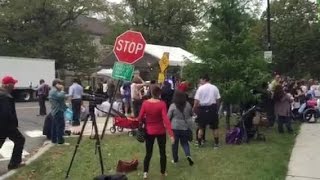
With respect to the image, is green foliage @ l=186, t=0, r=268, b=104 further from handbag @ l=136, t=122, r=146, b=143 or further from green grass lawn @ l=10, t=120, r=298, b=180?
handbag @ l=136, t=122, r=146, b=143

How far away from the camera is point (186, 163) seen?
11.1 metres

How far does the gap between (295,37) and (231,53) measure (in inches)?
1329

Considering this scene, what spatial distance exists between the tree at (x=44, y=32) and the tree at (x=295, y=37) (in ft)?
73.4

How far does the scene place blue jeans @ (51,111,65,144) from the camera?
46.1 feet

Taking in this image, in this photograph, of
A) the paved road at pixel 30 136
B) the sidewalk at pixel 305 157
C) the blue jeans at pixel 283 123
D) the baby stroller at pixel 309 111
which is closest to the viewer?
the sidewalk at pixel 305 157

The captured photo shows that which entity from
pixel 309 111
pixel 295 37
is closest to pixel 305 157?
pixel 309 111

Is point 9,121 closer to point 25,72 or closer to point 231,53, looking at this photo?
point 231,53

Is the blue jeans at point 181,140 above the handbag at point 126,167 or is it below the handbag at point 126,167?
above

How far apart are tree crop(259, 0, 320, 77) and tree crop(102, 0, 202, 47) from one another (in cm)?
2059

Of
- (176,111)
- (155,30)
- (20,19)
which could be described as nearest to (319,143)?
(176,111)

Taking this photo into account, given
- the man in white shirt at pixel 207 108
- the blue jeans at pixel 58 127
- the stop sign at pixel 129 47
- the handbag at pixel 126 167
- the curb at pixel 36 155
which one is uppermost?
the stop sign at pixel 129 47

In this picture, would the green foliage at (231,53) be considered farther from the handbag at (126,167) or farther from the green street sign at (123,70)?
the handbag at (126,167)

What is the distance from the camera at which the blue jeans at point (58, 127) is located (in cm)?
1406

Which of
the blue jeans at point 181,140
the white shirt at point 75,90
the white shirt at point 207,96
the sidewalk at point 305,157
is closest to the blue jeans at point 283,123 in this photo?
the sidewalk at point 305,157
